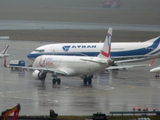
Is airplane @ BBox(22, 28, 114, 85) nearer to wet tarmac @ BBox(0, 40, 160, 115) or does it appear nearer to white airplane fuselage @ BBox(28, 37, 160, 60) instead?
wet tarmac @ BBox(0, 40, 160, 115)

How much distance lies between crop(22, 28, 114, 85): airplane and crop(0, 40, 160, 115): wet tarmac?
1136 mm

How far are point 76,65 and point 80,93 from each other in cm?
689

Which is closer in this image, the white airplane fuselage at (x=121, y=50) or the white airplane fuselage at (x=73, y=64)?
the white airplane fuselage at (x=73, y=64)

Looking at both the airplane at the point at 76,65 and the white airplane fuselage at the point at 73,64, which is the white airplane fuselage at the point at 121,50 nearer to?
the white airplane fuselage at the point at 73,64

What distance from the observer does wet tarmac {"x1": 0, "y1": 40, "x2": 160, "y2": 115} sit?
3631 centimetres

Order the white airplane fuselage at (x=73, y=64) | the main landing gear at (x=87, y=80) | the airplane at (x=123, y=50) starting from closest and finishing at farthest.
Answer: the white airplane fuselage at (x=73, y=64) < the main landing gear at (x=87, y=80) < the airplane at (x=123, y=50)

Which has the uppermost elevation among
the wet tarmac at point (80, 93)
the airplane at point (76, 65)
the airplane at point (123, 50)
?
the airplane at point (123, 50)

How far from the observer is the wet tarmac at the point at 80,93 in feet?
119

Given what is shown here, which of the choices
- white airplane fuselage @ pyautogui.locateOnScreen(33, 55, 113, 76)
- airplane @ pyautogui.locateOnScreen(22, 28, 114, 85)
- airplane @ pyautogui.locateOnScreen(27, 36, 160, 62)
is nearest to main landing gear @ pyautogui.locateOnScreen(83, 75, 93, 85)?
airplane @ pyautogui.locateOnScreen(22, 28, 114, 85)

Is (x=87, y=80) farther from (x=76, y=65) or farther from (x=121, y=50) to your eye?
(x=121, y=50)

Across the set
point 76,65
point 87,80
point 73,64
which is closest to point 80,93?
point 87,80

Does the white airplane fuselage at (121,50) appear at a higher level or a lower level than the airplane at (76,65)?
higher

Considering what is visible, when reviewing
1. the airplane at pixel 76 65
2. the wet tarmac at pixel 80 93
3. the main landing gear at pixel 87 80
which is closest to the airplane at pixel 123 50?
the wet tarmac at pixel 80 93

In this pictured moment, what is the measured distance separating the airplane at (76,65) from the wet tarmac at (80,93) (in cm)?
114
